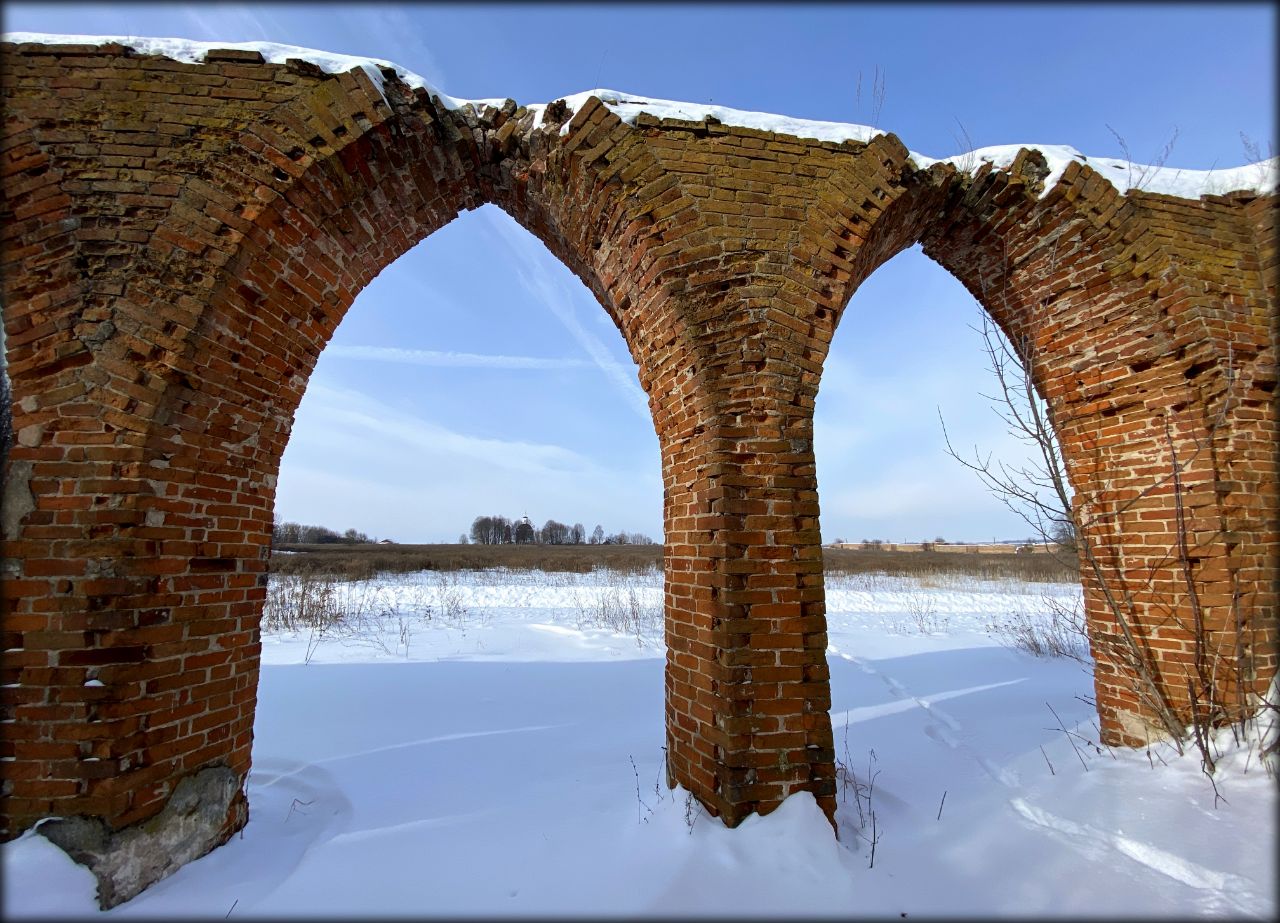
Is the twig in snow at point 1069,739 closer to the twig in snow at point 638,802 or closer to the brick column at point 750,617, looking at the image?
the brick column at point 750,617

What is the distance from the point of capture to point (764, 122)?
3775 millimetres

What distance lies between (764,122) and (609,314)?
1730 millimetres

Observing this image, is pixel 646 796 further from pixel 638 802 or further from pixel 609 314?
pixel 609 314

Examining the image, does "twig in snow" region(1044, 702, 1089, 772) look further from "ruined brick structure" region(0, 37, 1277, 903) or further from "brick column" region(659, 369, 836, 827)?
"brick column" region(659, 369, 836, 827)

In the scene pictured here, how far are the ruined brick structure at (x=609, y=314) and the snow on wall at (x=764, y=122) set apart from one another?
9 centimetres

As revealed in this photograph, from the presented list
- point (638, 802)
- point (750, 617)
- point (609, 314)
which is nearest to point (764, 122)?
point (609, 314)

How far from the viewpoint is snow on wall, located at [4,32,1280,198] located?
131 inches

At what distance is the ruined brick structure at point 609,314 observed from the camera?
9.11 ft

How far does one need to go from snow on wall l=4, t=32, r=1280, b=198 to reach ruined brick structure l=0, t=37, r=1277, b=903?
9 centimetres

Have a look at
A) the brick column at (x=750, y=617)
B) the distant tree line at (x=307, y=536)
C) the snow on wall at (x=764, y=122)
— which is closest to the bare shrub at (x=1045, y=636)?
the snow on wall at (x=764, y=122)

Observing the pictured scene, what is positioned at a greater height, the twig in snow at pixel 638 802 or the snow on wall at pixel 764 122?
the snow on wall at pixel 764 122

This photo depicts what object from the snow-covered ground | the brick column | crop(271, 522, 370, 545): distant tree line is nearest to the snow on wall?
the brick column

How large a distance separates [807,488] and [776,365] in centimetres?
78

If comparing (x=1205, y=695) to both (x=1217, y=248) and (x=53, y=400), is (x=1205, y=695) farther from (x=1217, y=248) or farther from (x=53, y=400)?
(x=53, y=400)
